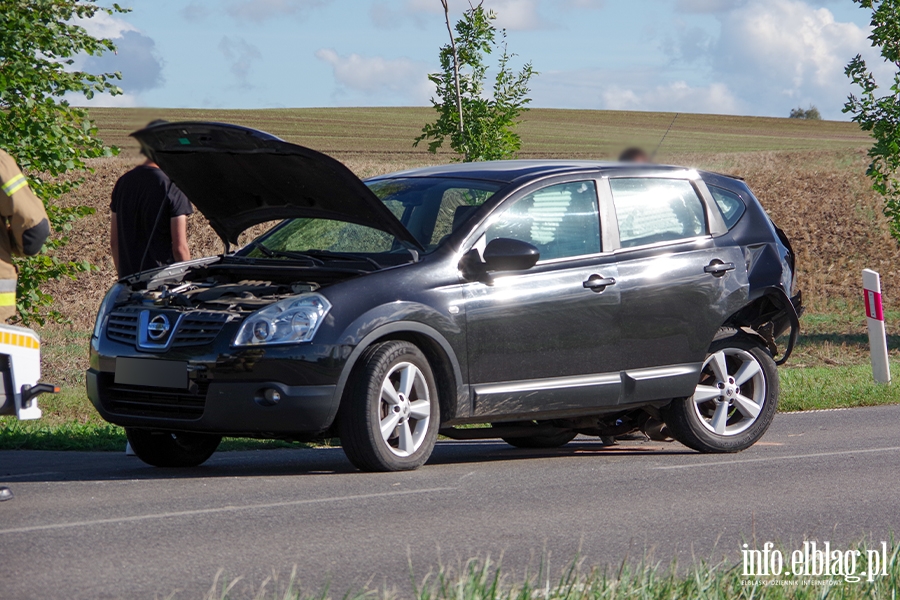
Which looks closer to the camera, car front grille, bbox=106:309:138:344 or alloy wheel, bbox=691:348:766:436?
car front grille, bbox=106:309:138:344

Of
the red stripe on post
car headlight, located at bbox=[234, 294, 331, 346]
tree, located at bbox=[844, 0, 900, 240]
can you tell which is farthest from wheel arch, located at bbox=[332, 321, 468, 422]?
tree, located at bbox=[844, 0, 900, 240]

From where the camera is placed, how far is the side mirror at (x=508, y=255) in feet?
25.2

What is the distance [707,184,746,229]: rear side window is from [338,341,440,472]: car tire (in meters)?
2.89

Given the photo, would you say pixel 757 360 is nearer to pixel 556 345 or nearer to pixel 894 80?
pixel 556 345

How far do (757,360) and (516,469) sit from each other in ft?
7.06

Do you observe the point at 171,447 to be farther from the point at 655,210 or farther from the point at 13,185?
the point at 655,210

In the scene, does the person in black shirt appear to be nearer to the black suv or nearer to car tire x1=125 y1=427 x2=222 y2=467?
the black suv

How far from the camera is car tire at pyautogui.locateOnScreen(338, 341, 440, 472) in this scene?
23.6 feet

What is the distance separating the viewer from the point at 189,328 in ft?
23.9

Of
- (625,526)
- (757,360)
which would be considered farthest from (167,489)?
(757,360)

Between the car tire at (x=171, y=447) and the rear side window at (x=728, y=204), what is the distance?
394 cm

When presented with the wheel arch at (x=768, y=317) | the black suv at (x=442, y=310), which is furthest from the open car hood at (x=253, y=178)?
the wheel arch at (x=768, y=317)

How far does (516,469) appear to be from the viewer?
26.5 ft

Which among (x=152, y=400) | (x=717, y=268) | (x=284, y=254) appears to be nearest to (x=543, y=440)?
(x=717, y=268)
